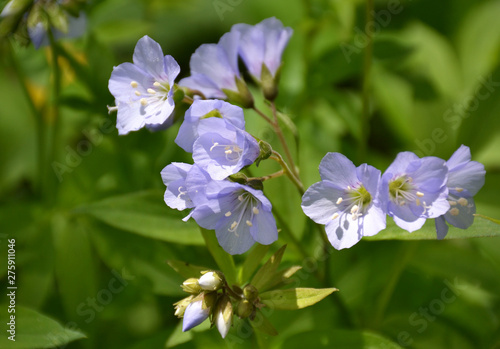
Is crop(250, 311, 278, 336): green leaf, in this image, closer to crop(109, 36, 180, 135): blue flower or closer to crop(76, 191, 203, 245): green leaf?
crop(76, 191, 203, 245): green leaf

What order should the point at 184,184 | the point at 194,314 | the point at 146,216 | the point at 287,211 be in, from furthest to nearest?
1. the point at 287,211
2. the point at 146,216
3. the point at 184,184
4. the point at 194,314

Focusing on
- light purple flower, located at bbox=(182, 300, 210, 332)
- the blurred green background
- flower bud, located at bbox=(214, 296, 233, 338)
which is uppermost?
light purple flower, located at bbox=(182, 300, 210, 332)

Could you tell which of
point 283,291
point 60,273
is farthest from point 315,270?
point 60,273

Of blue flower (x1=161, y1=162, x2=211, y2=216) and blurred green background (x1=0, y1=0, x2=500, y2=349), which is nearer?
blue flower (x1=161, y1=162, x2=211, y2=216)

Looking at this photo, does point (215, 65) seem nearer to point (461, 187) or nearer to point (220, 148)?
point (220, 148)

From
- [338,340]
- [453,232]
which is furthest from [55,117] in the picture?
[453,232]

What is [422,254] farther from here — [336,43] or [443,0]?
[443,0]

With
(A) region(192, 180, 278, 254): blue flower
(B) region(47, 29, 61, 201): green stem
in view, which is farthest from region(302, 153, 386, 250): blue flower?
(B) region(47, 29, 61, 201): green stem
